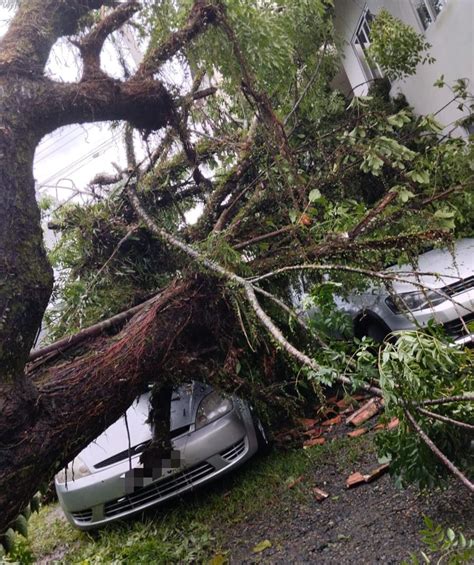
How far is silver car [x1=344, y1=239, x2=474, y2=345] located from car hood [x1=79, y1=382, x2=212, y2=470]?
1.73 m

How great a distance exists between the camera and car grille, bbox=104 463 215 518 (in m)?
4.31

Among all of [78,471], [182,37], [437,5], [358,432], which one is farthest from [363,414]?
[437,5]

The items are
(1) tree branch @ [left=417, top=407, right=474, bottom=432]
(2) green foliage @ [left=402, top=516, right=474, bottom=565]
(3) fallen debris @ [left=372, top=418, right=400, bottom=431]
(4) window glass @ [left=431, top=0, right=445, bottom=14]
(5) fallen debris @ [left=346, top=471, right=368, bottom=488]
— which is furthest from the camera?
(4) window glass @ [left=431, top=0, right=445, bottom=14]

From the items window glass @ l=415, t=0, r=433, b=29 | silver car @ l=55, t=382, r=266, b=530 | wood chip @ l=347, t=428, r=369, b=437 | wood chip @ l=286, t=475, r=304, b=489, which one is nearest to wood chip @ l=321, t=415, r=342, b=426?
wood chip @ l=347, t=428, r=369, b=437

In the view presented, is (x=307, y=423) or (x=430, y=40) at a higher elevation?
(x=430, y=40)

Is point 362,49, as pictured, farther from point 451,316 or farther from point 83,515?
point 83,515

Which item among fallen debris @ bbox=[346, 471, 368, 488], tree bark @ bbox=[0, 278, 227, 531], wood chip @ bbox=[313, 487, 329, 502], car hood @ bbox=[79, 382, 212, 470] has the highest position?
tree bark @ bbox=[0, 278, 227, 531]

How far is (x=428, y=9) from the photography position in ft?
24.1

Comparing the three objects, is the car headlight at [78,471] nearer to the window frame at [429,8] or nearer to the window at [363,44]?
the window frame at [429,8]

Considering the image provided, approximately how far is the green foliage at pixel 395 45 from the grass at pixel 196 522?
16.7 feet

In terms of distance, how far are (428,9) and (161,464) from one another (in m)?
7.04

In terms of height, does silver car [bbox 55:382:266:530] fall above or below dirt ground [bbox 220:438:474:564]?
above

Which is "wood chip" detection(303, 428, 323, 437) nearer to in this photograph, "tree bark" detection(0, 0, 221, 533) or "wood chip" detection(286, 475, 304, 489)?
"wood chip" detection(286, 475, 304, 489)

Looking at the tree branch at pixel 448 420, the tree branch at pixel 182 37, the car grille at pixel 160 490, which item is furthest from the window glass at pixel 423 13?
the tree branch at pixel 448 420
